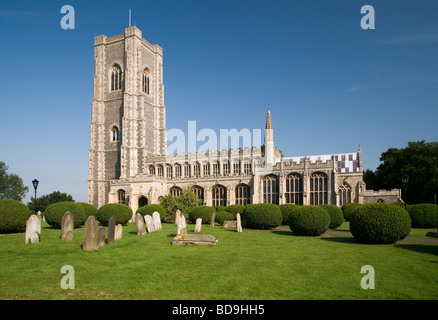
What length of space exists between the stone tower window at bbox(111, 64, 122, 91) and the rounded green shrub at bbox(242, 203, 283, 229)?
37.3m

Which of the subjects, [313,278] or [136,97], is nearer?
[313,278]

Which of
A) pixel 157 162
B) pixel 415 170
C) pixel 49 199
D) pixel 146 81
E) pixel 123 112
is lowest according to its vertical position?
pixel 49 199

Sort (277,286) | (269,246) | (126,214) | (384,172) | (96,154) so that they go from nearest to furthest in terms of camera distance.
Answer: (277,286)
(269,246)
(126,214)
(384,172)
(96,154)

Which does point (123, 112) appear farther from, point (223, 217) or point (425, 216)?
point (425, 216)

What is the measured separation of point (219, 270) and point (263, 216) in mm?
12000

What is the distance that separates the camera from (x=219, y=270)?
9.19m

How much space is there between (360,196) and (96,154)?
37.7 meters

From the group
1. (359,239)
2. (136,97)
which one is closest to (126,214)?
(359,239)

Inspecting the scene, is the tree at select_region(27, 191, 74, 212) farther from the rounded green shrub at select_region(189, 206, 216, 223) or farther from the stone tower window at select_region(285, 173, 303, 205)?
the stone tower window at select_region(285, 173, 303, 205)

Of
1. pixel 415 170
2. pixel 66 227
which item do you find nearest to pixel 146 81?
pixel 415 170

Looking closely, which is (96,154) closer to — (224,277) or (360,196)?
(360,196)

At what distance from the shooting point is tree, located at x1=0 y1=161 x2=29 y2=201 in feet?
200

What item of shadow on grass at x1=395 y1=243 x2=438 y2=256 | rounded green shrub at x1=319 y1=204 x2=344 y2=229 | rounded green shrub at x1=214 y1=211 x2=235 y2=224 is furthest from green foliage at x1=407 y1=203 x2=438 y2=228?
rounded green shrub at x1=214 y1=211 x2=235 y2=224
